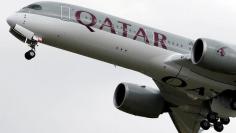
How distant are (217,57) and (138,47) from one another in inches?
187

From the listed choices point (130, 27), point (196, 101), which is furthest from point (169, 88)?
point (130, 27)

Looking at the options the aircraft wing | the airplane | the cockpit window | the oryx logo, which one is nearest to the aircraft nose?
the airplane

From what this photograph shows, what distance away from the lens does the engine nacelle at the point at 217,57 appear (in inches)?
1630

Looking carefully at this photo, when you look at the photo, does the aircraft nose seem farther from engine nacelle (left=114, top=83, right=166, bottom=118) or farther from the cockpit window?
engine nacelle (left=114, top=83, right=166, bottom=118)

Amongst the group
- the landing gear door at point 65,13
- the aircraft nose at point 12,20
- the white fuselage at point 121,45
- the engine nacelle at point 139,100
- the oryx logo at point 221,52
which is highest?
the landing gear door at point 65,13

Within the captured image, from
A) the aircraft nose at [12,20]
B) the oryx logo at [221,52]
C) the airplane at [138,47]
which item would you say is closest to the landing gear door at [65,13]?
the airplane at [138,47]

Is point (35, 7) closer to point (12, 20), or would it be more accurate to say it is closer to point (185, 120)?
point (12, 20)

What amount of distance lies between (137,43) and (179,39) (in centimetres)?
299

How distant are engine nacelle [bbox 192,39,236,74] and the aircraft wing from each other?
29.2ft

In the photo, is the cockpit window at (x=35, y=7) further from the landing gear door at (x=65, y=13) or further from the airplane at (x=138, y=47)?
the landing gear door at (x=65, y=13)

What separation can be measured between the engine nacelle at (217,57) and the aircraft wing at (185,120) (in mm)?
8890

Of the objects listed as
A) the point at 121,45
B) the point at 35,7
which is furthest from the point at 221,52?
the point at 35,7

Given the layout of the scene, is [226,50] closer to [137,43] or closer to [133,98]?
[137,43]

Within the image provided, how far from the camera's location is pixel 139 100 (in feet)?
160
